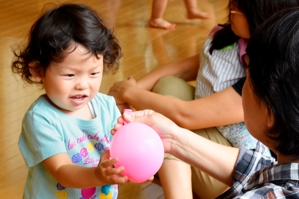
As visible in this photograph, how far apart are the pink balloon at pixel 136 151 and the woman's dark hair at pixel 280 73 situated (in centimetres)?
25

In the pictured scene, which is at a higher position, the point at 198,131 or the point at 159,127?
the point at 159,127

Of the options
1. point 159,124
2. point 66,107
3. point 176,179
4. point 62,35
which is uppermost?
point 62,35

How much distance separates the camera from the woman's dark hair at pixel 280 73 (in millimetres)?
870

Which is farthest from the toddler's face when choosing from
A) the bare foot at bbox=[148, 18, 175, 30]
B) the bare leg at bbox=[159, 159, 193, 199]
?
the bare foot at bbox=[148, 18, 175, 30]

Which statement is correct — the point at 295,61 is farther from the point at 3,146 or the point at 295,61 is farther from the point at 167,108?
the point at 3,146

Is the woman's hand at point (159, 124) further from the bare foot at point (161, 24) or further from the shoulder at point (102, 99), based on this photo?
the bare foot at point (161, 24)

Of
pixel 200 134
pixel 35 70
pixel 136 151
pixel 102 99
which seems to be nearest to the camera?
pixel 136 151

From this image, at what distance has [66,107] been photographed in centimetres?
112

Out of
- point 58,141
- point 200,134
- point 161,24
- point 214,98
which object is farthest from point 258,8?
point 161,24

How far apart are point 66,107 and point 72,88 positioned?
0.20ft

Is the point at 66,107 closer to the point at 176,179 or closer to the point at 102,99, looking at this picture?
the point at 102,99

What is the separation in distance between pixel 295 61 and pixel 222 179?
517mm

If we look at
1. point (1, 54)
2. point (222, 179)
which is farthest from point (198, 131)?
point (1, 54)

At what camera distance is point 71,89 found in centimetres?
108
